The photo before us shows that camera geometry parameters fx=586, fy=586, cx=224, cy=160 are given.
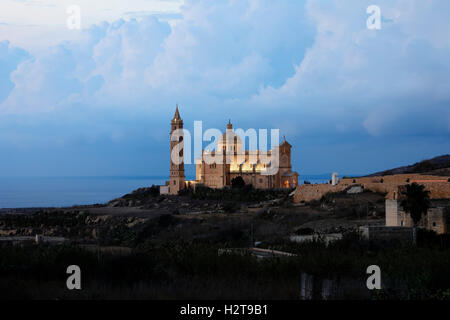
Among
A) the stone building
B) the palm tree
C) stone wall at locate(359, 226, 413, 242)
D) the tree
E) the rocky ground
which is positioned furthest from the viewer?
the tree

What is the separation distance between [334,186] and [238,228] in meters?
15.7

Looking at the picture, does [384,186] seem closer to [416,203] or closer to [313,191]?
[313,191]

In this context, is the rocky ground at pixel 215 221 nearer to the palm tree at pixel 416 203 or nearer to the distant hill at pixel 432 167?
the palm tree at pixel 416 203

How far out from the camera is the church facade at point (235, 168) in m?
64.9

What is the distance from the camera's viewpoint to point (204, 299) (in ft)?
34.0

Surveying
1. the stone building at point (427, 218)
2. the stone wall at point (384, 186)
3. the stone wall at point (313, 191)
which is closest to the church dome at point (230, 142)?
the stone wall at point (313, 191)

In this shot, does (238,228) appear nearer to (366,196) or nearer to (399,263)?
(366,196)

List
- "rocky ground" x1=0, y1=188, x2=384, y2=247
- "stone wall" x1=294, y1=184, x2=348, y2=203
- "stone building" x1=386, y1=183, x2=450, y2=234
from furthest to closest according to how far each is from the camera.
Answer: "stone wall" x1=294, y1=184, x2=348, y2=203, "rocky ground" x1=0, y1=188, x2=384, y2=247, "stone building" x1=386, y1=183, x2=450, y2=234

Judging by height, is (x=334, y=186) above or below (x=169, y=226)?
above

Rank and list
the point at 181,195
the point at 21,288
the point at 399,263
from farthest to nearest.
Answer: the point at 181,195 → the point at 399,263 → the point at 21,288

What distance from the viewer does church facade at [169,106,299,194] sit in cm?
6494

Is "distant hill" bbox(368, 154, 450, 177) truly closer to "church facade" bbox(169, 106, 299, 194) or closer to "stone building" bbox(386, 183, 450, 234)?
"church facade" bbox(169, 106, 299, 194)

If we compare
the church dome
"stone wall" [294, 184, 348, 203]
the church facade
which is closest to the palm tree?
"stone wall" [294, 184, 348, 203]
